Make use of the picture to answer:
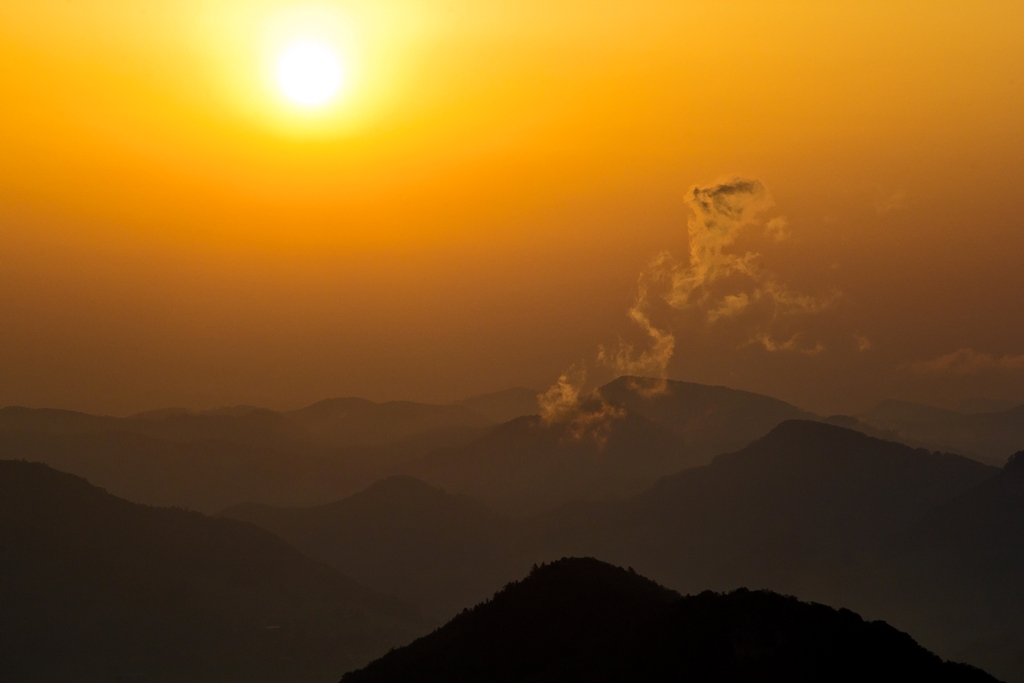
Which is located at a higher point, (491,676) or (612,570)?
(612,570)

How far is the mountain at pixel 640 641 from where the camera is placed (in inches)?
4951

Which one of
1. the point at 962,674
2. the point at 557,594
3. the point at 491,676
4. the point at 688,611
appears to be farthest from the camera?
the point at 557,594

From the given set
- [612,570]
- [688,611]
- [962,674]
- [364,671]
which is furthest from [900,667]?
[364,671]

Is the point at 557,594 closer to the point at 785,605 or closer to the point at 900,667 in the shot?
the point at 785,605

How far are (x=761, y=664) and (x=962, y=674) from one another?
22.3 meters

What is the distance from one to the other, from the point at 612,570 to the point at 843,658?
51.2m

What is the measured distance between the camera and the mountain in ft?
413

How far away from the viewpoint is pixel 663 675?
431 feet

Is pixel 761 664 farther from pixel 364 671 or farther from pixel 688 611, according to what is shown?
pixel 364 671

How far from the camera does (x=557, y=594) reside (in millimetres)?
167375

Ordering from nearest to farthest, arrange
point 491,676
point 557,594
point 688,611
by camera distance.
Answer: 1. point 688,611
2. point 491,676
3. point 557,594

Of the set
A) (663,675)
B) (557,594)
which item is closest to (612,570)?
(557,594)

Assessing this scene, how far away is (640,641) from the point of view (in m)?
141

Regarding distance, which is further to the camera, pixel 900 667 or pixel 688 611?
pixel 688 611
